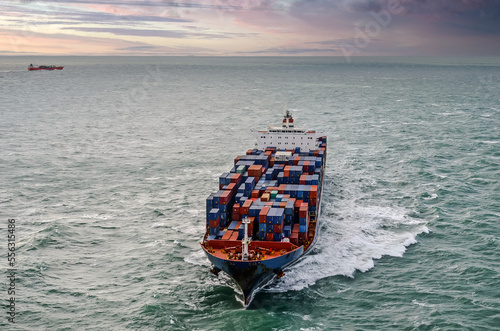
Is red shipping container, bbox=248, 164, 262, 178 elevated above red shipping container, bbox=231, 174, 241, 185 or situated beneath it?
elevated above

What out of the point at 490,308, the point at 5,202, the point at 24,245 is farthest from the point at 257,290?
the point at 5,202

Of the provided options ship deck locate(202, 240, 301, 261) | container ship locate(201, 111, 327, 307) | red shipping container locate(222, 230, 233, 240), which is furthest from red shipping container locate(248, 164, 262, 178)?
ship deck locate(202, 240, 301, 261)

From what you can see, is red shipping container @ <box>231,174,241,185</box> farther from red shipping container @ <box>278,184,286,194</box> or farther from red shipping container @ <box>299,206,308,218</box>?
red shipping container @ <box>299,206,308,218</box>

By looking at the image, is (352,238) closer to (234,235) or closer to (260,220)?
(260,220)

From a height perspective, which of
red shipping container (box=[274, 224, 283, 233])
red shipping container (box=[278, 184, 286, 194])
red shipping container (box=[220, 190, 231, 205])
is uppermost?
red shipping container (box=[278, 184, 286, 194])

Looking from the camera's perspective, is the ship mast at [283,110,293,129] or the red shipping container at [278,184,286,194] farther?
the ship mast at [283,110,293,129]

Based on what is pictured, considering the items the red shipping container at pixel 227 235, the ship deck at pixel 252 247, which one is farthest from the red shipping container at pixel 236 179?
the ship deck at pixel 252 247

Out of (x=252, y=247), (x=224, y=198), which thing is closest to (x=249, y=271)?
(x=252, y=247)

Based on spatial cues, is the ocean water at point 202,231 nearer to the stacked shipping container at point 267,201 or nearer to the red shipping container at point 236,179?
the stacked shipping container at point 267,201

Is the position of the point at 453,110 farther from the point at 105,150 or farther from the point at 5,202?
the point at 5,202

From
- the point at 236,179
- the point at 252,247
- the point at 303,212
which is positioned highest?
the point at 236,179
